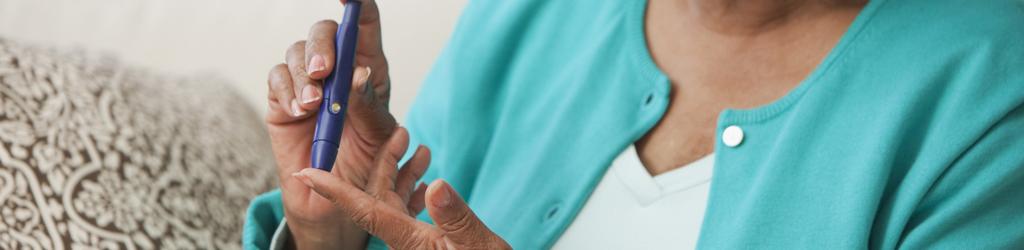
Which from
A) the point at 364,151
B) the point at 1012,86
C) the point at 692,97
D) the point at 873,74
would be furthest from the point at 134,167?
the point at 1012,86

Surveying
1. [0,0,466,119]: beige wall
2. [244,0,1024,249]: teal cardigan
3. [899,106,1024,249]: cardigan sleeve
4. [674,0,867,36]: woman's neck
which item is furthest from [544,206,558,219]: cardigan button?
[0,0,466,119]: beige wall

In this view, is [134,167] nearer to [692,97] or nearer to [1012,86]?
[692,97]

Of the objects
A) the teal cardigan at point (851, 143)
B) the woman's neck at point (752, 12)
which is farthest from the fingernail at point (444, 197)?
the woman's neck at point (752, 12)

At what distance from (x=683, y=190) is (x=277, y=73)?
392mm

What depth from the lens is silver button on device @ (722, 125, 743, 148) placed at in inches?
36.3

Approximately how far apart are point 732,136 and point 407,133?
0.29 m

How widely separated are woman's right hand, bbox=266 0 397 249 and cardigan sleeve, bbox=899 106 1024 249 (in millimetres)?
474

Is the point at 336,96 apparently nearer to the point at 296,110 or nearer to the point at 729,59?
the point at 296,110

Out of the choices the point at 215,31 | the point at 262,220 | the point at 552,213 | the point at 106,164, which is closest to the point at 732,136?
the point at 552,213

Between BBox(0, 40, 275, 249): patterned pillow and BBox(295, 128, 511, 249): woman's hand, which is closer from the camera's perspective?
BBox(295, 128, 511, 249): woman's hand

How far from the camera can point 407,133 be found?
0.89m

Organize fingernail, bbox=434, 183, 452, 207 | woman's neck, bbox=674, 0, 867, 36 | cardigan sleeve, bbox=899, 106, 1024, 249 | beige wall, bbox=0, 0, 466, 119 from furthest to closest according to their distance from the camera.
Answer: beige wall, bbox=0, 0, 466, 119, woman's neck, bbox=674, 0, 867, 36, cardigan sleeve, bbox=899, 106, 1024, 249, fingernail, bbox=434, 183, 452, 207

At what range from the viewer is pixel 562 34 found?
1121 millimetres

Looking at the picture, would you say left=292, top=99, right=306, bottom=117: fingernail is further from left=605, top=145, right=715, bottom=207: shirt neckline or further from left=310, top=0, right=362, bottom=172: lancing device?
left=605, top=145, right=715, bottom=207: shirt neckline
